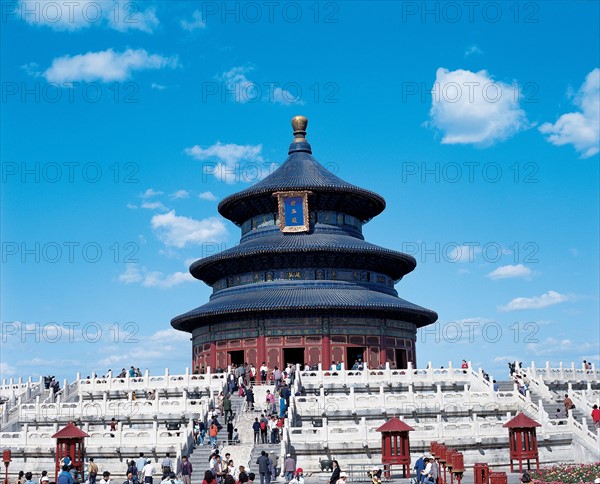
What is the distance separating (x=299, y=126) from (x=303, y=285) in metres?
17.2

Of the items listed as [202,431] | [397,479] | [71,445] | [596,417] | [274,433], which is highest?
[596,417]

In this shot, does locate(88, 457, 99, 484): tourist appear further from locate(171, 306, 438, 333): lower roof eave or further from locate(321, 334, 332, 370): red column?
locate(321, 334, 332, 370): red column

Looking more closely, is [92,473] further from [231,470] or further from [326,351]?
[326,351]

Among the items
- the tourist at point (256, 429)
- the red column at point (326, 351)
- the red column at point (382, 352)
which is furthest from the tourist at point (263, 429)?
the red column at point (382, 352)

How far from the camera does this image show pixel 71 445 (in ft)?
104

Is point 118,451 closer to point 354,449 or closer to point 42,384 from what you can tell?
point 354,449

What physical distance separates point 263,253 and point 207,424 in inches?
902

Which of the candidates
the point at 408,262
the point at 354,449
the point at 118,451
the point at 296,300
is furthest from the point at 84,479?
the point at 408,262

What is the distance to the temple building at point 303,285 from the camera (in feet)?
183

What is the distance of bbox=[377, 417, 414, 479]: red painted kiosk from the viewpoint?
1196 inches

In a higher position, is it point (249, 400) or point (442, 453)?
point (249, 400)

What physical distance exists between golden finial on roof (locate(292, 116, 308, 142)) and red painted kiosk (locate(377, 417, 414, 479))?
42229 millimetres

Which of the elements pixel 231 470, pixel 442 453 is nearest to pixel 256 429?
pixel 231 470

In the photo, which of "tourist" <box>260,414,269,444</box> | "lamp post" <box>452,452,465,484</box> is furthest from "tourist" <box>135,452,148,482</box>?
"lamp post" <box>452,452,465,484</box>
